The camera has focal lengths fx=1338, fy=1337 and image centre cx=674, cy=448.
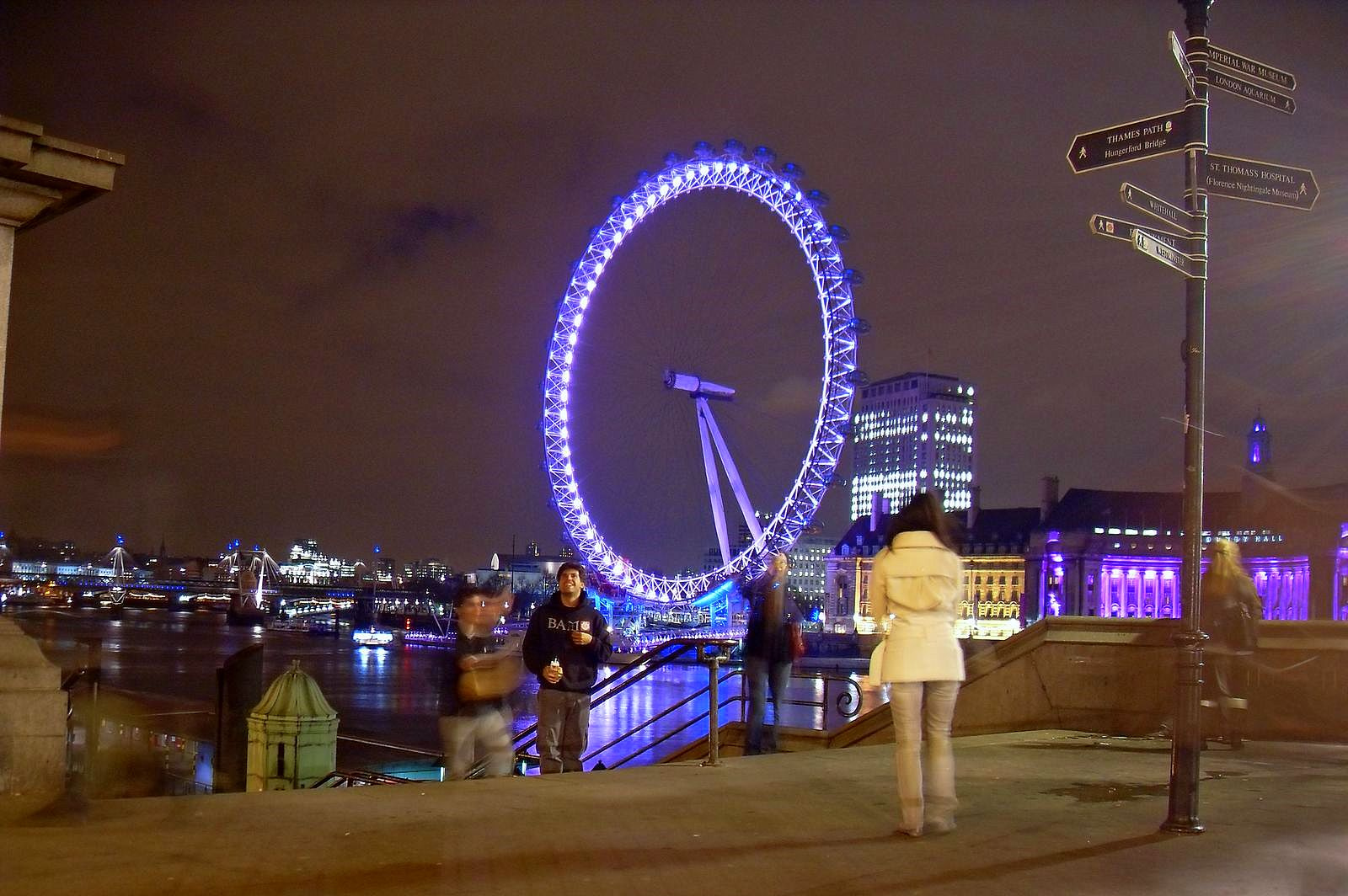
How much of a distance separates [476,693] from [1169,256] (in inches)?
200

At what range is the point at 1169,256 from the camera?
762 cm

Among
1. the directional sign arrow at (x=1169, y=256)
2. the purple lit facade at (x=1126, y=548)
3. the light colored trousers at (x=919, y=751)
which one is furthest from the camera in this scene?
the purple lit facade at (x=1126, y=548)

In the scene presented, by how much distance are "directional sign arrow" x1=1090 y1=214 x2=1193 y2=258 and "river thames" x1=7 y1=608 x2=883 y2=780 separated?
16.6 feet

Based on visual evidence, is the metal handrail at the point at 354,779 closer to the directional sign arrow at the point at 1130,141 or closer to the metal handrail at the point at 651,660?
the metal handrail at the point at 651,660

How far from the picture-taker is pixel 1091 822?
24.6ft

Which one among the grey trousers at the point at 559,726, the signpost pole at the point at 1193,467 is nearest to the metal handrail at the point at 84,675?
the grey trousers at the point at 559,726

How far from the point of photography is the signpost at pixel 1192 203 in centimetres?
717

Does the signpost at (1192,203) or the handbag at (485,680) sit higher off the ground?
the signpost at (1192,203)

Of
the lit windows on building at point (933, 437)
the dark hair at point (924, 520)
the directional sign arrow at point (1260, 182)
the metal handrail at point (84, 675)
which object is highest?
the lit windows on building at point (933, 437)

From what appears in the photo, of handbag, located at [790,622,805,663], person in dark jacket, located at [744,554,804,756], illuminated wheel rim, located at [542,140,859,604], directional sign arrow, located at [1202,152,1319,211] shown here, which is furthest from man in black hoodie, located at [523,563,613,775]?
illuminated wheel rim, located at [542,140,859,604]

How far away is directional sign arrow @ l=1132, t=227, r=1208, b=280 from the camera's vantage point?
7.47 metres

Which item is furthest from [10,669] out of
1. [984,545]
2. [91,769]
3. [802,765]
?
[984,545]

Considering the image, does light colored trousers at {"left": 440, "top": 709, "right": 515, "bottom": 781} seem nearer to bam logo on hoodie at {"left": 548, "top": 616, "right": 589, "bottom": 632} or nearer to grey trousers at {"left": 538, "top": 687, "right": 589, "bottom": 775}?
grey trousers at {"left": 538, "top": 687, "right": 589, "bottom": 775}

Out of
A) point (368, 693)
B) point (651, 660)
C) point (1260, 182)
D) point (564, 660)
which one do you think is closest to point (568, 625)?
point (564, 660)
